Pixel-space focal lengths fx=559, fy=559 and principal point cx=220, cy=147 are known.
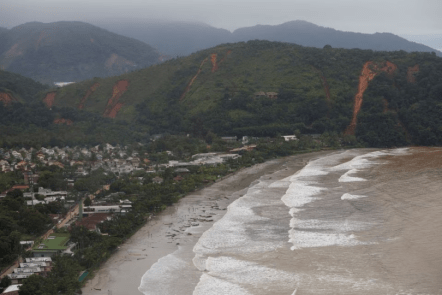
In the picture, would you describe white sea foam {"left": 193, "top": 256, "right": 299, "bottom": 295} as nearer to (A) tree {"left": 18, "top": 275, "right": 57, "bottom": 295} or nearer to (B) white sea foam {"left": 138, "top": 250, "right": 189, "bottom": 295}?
(B) white sea foam {"left": 138, "top": 250, "right": 189, "bottom": 295}

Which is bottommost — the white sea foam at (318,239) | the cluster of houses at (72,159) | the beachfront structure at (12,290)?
the beachfront structure at (12,290)

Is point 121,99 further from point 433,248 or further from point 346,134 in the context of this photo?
point 433,248

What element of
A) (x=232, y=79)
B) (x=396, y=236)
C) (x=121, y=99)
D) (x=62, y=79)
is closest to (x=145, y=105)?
(x=121, y=99)

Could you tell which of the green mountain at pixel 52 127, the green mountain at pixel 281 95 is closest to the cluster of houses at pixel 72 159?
the green mountain at pixel 52 127

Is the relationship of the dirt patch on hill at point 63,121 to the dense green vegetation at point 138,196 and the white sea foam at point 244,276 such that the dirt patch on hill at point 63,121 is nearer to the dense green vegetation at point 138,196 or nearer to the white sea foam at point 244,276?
the dense green vegetation at point 138,196

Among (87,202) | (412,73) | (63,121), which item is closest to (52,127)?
(63,121)

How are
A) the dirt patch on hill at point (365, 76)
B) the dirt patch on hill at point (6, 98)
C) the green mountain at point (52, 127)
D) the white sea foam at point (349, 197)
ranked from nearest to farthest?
the white sea foam at point (349, 197) → the green mountain at point (52, 127) → the dirt patch on hill at point (365, 76) → the dirt patch on hill at point (6, 98)
